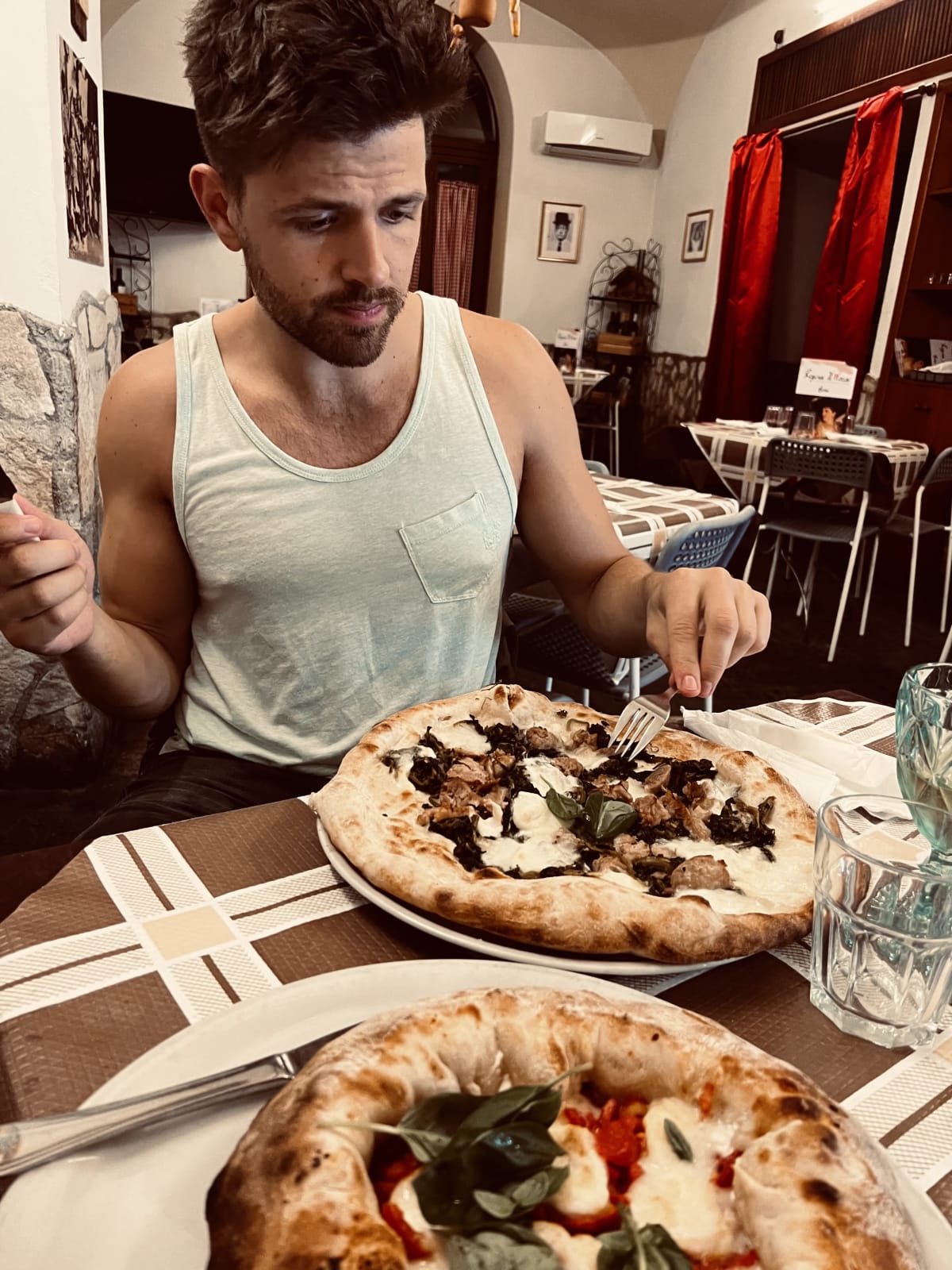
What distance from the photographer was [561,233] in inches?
338

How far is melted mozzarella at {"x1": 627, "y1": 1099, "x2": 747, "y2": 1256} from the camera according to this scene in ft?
1.61

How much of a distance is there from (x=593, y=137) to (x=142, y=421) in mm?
8021

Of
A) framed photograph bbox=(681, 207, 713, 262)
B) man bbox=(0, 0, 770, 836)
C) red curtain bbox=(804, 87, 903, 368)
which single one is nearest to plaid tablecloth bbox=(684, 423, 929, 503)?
red curtain bbox=(804, 87, 903, 368)

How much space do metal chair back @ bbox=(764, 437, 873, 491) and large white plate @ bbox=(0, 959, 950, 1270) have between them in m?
4.19

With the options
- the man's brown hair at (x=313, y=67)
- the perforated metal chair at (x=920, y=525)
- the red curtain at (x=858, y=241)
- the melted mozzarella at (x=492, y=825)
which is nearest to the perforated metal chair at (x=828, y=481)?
the perforated metal chair at (x=920, y=525)

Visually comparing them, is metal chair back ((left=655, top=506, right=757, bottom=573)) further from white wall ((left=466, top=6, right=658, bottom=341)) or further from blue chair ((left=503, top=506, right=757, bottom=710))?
white wall ((left=466, top=6, right=658, bottom=341))

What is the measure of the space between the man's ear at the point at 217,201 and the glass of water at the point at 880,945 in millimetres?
1091

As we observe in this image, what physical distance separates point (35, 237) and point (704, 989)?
246cm

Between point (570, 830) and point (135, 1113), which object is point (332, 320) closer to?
point (570, 830)

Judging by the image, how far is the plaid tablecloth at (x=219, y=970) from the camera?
626 mm

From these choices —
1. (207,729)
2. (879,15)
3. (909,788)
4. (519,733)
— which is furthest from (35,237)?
(879,15)

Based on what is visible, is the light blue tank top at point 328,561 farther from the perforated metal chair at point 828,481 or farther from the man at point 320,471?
the perforated metal chair at point 828,481

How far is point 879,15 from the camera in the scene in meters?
5.96

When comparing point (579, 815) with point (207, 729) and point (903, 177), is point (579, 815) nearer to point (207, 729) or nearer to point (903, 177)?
point (207, 729)
